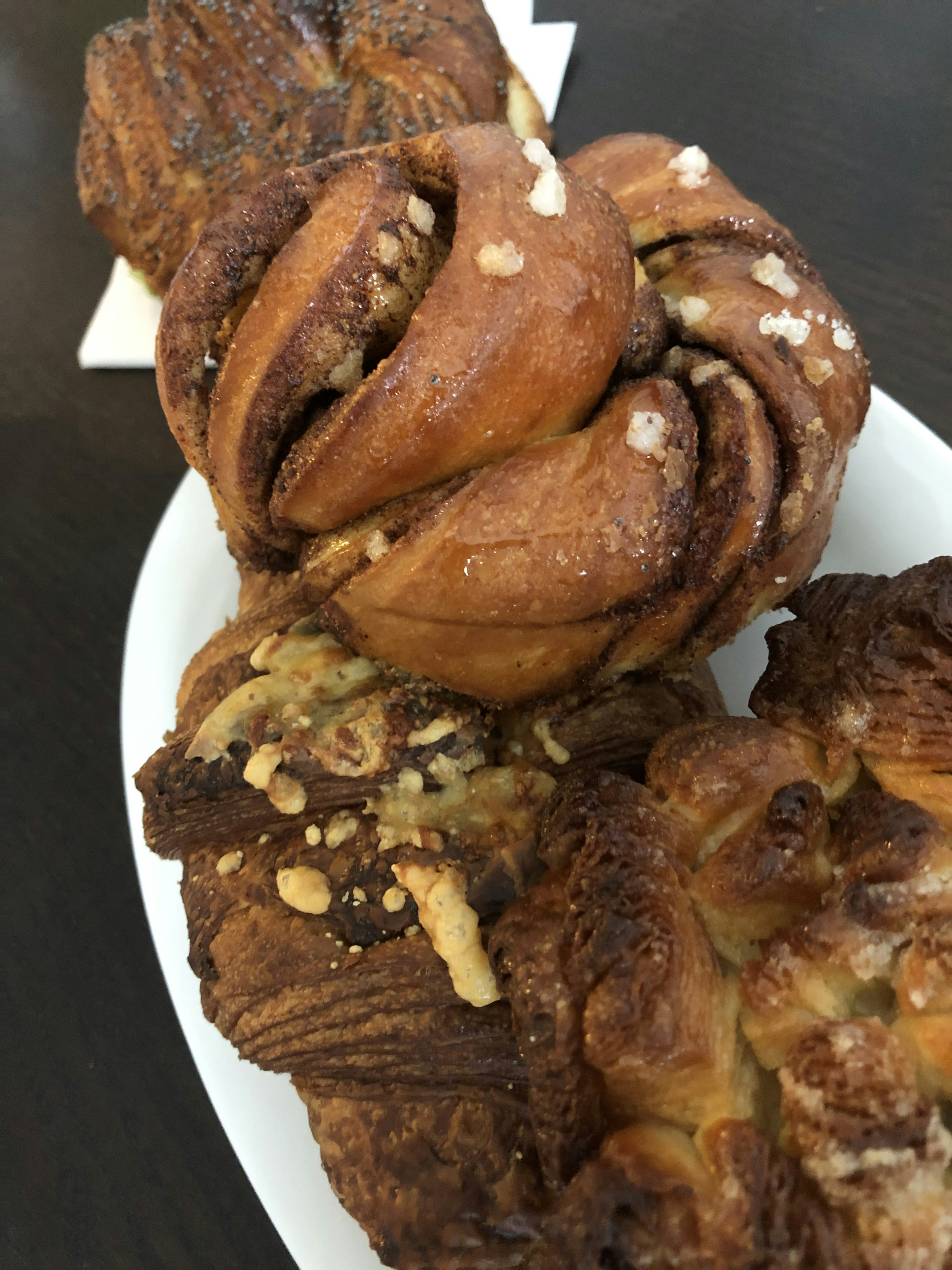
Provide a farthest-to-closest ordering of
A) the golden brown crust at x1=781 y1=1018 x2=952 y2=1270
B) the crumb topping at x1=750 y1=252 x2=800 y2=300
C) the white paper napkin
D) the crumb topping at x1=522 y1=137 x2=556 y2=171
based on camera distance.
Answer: the white paper napkin → the crumb topping at x1=750 y1=252 x2=800 y2=300 → the crumb topping at x1=522 y1=137 x2=556 y2=171 → the golden brown crust at x1=781 y1=1018 x2=952 y2=1270

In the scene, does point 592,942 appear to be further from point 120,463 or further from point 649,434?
point 120,463

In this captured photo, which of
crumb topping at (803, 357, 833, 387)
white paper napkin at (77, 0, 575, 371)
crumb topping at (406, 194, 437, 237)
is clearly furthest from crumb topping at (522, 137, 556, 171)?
white paper napkin at (77, 0, 575, 371)

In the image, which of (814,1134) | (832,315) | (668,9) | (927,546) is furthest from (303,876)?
(668,9)

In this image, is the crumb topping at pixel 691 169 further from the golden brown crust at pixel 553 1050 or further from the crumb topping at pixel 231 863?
the crumb topping at pixel 231 863

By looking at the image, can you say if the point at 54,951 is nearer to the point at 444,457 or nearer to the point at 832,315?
the point at 444,457

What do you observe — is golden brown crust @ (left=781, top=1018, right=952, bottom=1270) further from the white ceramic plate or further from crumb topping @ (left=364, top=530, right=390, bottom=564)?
the white ceramic plate
